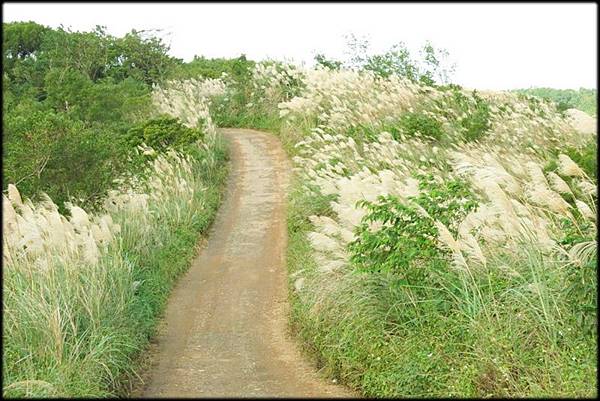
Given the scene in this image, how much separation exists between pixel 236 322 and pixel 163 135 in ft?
32.6

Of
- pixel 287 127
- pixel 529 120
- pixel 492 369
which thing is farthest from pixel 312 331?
pixel 287 127

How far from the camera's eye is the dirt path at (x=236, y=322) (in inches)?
273

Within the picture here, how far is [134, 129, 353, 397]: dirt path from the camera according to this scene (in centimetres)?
695

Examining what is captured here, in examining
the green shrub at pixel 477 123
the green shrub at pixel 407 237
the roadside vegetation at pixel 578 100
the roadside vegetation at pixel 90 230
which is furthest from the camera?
the green shrub at pixel 477 123

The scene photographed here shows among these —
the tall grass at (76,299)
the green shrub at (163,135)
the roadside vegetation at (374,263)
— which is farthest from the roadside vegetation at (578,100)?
the green shrub at (163,135)

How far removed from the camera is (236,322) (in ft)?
29.7

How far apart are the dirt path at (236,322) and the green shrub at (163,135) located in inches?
108

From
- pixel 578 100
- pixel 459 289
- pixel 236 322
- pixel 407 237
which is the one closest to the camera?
pixel 459 289

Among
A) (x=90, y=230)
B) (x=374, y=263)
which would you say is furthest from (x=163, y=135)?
(x=374, y=263)

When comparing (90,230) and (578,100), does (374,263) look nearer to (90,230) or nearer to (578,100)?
(90,230)

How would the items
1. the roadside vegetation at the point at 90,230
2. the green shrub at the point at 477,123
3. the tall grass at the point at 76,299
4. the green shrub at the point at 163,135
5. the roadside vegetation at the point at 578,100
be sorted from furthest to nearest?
1. the green shrub at the point at 163,135
2. the green shrub at the point at 477,123
3. the roadside vegetation at the point at 578,100
4. the roadside vegetation at the point at 90,230
5. the tall grass at the point at 76,299

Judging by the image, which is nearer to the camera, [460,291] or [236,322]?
[460,291]

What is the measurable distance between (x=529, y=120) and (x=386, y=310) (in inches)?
338

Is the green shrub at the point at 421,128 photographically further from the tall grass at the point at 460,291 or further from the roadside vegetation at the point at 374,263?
the tall grass at the point at 460,291
